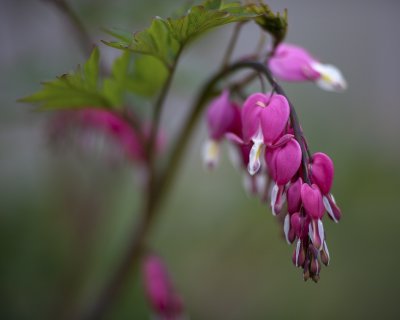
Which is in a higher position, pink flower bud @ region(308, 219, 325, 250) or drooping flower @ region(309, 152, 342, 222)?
drooping flower @ region(309, 152, 342, 222)

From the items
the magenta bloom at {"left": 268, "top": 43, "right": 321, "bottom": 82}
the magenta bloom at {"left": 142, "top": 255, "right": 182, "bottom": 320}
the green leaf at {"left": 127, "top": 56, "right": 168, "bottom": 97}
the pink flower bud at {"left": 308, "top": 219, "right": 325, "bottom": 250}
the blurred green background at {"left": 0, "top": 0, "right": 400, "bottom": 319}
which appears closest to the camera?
the pink flower bud at {"left": 308, "top": 219, "right": 325, "bottom": 250}

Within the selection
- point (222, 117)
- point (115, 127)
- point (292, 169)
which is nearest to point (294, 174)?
point (292, 169)

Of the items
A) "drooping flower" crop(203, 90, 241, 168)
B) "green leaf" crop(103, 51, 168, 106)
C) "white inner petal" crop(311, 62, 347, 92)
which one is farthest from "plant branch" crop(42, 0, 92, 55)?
"white inner petal" crop(311, 62, 347, 92)

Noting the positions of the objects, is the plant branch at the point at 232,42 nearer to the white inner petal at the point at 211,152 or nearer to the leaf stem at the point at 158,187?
the leaf stem at the point at 158,187

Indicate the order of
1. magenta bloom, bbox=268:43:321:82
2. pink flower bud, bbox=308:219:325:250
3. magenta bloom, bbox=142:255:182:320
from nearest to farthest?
pink flower bud, bbox=308:219:325:250, magenta bloom, bbox=268:43:321:82, magenta bloom, bbox=142:255:182:320

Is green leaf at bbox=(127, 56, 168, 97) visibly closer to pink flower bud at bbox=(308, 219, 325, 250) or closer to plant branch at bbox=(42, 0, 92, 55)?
plant branch at bbox=(42, 0, 92, 55)

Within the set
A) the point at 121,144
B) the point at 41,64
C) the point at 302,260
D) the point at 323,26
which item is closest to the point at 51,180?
the point at 41,64

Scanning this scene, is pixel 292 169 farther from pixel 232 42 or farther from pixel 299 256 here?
pixel 232 42

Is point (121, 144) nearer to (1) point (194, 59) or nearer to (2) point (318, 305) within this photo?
(1) point (194, 59)
